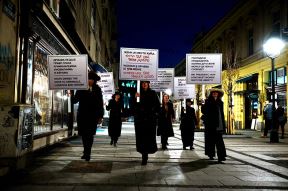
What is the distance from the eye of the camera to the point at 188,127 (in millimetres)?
12492

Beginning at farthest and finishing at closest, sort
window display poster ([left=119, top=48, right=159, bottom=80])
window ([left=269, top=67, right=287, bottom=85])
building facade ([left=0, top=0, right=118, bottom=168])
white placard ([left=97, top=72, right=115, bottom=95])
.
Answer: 1. window ([left=269, top=67, right=287, bottom=85])
2. white placard ([left=97, top=72, right=115, bottom=95])
3. window display poster ([left=119, top=48, right=159, bottom=80])
4. building facade ([left=0, top=0, right=118, bottom=168])

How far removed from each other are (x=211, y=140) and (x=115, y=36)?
2059 inches

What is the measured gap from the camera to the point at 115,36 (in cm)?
6056

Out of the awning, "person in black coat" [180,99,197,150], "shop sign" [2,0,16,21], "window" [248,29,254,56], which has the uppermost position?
"window" [248,29,254,56]

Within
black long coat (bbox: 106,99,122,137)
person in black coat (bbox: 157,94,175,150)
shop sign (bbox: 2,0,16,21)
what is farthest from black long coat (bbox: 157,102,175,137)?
shop sign (bbox: 2,0,16,21)

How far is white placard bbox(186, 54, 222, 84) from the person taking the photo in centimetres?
1309

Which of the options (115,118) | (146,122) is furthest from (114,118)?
(146,122)

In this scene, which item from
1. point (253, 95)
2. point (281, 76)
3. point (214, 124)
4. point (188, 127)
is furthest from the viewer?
point (253, 95)

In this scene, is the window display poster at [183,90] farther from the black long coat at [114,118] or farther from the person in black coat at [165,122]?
the black long coat at [114,118]

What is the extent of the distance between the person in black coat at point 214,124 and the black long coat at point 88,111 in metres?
2.70

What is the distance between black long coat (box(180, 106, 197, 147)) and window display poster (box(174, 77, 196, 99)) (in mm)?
3704

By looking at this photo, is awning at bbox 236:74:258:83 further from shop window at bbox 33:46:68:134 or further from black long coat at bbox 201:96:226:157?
black long coat at bbox 201:96:226:157

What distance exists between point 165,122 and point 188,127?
0.74 meters

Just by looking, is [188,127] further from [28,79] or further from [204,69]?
[28,79]
